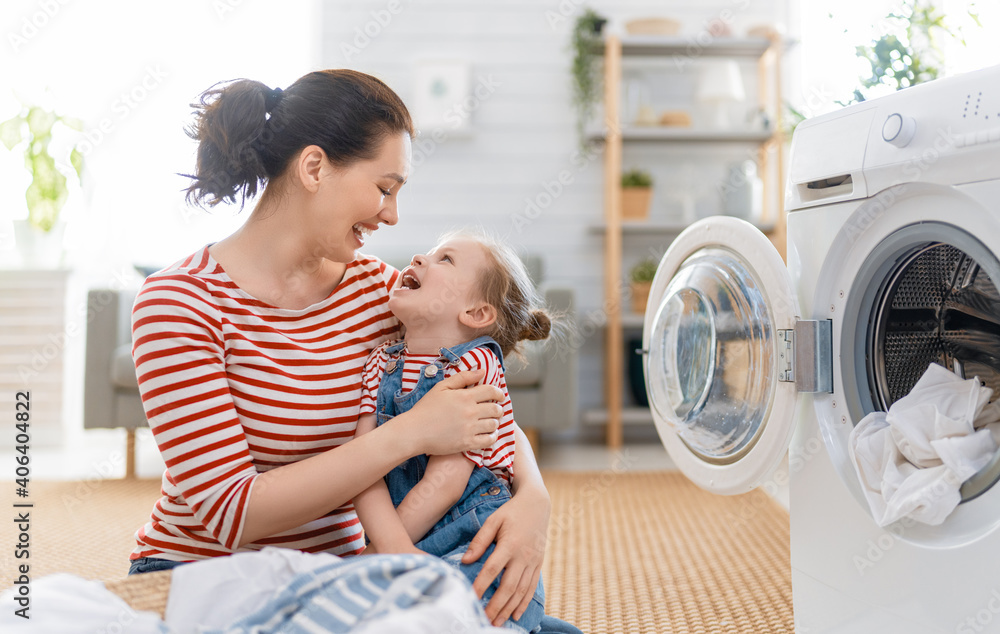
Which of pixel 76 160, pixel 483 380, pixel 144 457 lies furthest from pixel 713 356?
pixel 76 160

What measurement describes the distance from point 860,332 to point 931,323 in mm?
128

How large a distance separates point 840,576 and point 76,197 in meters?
3.69

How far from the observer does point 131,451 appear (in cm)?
310

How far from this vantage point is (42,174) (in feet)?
11.3

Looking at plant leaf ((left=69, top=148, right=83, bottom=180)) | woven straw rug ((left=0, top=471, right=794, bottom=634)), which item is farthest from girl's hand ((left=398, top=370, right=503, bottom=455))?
plant leaf ((left=69, top=148, right=83, bottom=180))

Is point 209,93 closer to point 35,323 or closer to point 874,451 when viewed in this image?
point 874,451

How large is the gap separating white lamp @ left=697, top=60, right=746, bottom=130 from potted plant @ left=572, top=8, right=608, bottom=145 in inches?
19.3

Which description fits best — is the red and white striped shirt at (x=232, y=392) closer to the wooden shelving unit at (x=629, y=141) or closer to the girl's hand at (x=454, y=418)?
the girl's hand at (x=454, y=418)

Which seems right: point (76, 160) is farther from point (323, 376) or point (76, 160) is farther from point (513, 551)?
point (513, 551)

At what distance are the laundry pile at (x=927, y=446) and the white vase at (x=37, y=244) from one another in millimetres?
3563

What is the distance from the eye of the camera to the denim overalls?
3.24 ft

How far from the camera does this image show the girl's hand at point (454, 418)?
0.95 metres
